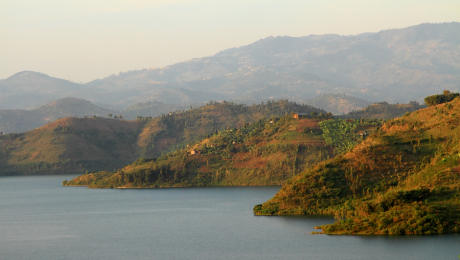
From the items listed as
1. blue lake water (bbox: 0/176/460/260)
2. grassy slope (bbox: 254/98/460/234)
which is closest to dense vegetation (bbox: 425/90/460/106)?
grassy slope (bbox: 254/98/460/234)

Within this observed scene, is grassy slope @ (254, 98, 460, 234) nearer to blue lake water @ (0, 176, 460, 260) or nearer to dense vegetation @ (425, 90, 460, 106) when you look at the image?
blue lake water @ (0, 176, 460, 260)

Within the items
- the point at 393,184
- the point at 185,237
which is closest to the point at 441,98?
the point at 393,184

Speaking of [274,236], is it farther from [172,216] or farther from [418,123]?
[418,123]

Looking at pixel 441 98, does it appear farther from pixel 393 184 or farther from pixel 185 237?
pixel 185 237

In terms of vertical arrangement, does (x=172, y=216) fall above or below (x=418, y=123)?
below

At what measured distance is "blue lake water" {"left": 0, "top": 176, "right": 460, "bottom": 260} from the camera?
4040 inches

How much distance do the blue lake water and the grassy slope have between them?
4.30m

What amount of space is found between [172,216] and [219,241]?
40.6 meters

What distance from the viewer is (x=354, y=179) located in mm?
144500

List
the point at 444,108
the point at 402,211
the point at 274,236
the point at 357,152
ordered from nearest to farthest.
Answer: the point at 402,211, the point at 274,236, the point at 357,152, the point at 444,108

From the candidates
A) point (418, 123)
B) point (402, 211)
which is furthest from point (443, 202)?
point (418, 123)

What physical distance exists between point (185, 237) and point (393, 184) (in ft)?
136

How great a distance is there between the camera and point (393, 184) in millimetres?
141500

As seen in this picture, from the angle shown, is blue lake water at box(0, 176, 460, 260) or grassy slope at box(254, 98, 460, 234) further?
Result: grassy slope at box(254, 98, 460, 234)
